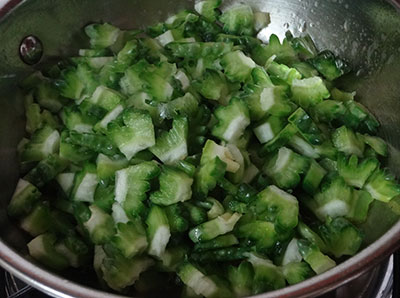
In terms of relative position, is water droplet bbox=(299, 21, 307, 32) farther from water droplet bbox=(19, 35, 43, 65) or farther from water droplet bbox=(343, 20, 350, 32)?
water droplet bbox=(19, 35, 43, 65)

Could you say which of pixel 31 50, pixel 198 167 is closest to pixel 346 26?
pixel 198 167

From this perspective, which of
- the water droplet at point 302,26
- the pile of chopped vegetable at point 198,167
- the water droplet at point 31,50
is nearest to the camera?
the pile of chopped vegetable at point 198,167

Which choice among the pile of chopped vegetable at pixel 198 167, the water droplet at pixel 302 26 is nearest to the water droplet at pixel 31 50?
the pile of chopped vegetable at pixel 198 167

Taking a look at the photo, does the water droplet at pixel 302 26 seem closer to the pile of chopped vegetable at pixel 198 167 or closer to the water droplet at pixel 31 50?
the pile of chopped vegetable at pixel 198 167

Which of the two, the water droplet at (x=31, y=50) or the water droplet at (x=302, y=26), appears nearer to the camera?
the water droplet at (x=31, y=50)

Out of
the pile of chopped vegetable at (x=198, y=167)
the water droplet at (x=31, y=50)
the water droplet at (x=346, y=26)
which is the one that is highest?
the water droplet at (x=346, y=26)

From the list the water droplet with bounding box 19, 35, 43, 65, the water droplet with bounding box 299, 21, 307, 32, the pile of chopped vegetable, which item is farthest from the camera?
the water droplet with bounding box 299, 21, 307, 32

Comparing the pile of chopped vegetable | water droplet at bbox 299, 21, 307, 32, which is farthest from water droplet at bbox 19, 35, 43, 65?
water droplet at bbox 299, 21, 307, 32

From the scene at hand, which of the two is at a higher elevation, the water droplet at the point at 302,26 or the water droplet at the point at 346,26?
the water droplet at the point at 346,26

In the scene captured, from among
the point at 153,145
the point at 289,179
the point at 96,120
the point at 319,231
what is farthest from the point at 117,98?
the point at 319,231

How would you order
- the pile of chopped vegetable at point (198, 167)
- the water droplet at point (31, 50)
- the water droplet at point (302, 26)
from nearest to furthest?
the pile of chopped vegetable at point (198, 167) → the water droplet at point (31, 50) → the water droplet at point (302, 26)
